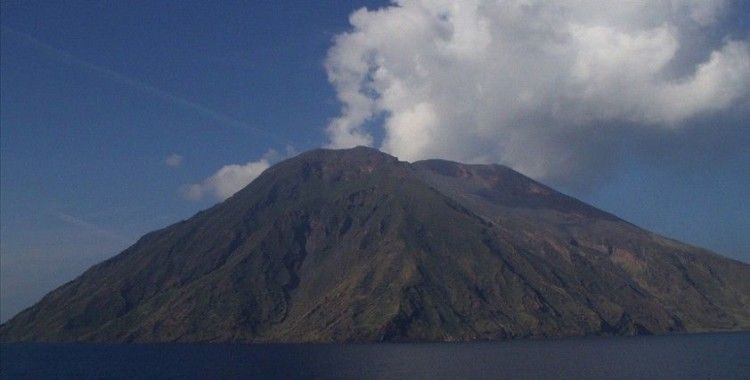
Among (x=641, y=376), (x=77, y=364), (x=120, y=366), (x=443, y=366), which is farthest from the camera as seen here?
(x=77, y=364)

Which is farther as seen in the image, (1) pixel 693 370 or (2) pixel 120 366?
(2) pixel 120 366

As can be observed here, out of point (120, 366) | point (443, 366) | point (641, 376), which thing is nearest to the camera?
point (641, 376)

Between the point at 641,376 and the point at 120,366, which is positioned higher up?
the point at 120,366

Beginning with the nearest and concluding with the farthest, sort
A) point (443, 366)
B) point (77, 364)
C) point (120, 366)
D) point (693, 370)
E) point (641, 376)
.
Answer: point (641, 376) → point (693, 370) → point (443, 366) → point (120, 366) → point (77, 364)

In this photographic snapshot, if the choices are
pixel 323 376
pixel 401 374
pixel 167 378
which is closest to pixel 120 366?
pixel 167 378

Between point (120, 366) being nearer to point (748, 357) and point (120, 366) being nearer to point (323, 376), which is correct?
point (323, 376)

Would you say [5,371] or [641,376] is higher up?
[5,371]

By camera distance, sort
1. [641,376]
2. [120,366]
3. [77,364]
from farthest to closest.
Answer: [77,364] → [120,366] → [641,376]

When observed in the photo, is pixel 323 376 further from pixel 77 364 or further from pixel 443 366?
pixel 77 364

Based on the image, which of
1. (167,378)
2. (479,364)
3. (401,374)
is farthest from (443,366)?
(167,378)
